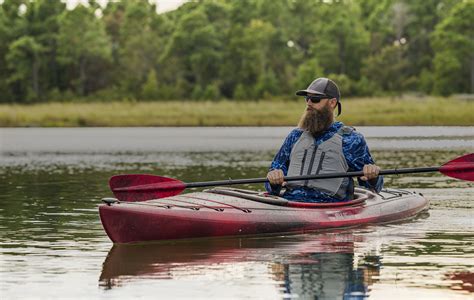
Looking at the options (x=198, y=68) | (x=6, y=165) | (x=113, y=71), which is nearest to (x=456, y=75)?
(x=198, y=68)

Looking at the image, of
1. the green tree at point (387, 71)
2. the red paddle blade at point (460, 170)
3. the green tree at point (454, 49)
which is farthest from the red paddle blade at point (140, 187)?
the green tree at point (387, 71)

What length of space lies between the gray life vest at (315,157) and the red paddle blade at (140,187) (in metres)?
1.31

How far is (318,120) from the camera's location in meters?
14.0

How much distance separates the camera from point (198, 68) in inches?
3858

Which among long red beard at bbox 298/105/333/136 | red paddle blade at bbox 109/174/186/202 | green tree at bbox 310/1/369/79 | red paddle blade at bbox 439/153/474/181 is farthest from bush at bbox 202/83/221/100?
long red beard at bbox 298/105/333/136

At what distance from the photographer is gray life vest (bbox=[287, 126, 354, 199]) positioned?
14.1 m

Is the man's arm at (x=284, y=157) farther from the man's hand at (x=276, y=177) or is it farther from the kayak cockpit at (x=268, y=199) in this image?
the man's hand at (x=276, y=177)

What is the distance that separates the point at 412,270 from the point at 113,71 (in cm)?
9274

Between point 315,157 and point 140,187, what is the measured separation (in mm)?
1986

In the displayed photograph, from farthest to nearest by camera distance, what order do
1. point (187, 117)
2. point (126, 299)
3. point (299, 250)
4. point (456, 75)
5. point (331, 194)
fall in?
point (456, 75) → point (187, 117) → point (331, 194) → point (299, 250) → point (126, 299)

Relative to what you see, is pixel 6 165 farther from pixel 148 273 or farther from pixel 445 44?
pixel 445 44

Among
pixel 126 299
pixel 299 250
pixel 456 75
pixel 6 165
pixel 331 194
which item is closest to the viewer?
pixel 126 299

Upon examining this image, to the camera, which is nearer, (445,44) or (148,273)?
(148,273)

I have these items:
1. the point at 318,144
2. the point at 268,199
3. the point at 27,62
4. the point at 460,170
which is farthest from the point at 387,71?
the point at 268,199
